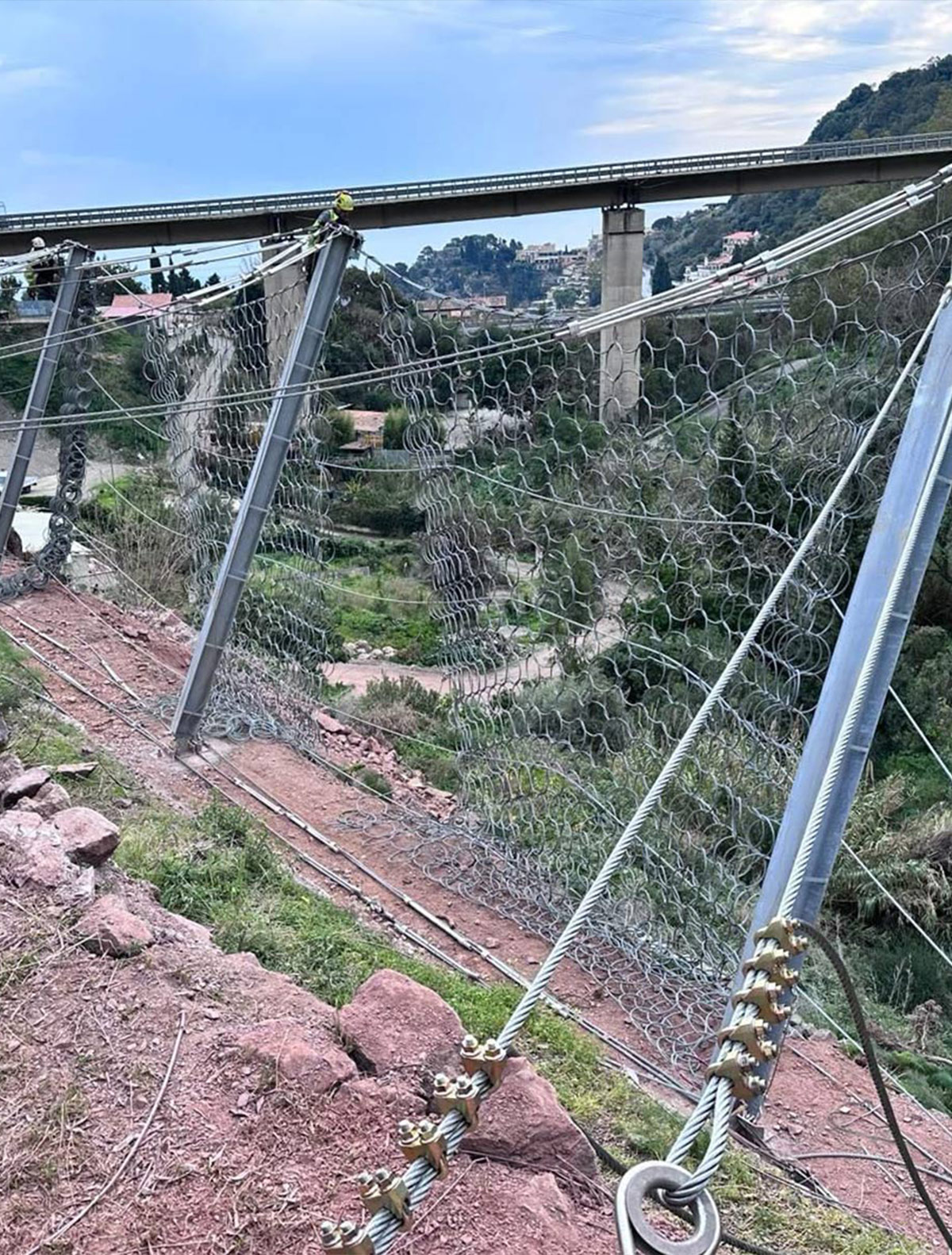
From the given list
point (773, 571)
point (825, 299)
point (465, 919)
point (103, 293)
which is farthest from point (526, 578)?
point (103, 293)

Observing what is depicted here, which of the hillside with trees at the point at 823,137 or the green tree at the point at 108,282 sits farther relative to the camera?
the hillside with trees at the point at 823,137

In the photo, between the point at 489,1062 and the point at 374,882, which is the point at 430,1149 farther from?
the point at 374,882

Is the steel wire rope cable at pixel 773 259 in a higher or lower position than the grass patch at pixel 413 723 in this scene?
higher

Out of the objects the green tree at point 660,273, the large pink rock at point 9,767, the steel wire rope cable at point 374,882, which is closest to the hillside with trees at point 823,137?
the green tree at point 660,273

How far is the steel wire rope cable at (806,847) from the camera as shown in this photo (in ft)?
3.48

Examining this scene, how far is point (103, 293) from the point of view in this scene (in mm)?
6719

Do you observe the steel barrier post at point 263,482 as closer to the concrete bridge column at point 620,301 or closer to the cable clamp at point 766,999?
the concrete bridge column at point 620,301

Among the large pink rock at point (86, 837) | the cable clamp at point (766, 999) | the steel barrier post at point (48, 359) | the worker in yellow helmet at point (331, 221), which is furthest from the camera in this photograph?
the steel barrier post at point (48, 359)

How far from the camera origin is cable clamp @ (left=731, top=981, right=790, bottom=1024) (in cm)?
121

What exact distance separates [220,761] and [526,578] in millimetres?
1711

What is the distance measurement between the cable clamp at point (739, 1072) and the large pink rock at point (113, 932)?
63.3 inches

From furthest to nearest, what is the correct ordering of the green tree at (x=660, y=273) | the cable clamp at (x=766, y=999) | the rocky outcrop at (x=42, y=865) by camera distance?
the green tree at (x=660, y=273)
the rocky outcrop at (x=42, y=865)
the cable clamp at (x=766, y=999)

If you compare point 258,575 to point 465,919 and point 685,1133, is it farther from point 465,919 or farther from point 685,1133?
point 685,1133

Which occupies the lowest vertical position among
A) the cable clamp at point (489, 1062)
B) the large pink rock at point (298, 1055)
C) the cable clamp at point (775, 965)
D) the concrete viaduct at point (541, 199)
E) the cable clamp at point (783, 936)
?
the large pink rock at point (298, 1055)
